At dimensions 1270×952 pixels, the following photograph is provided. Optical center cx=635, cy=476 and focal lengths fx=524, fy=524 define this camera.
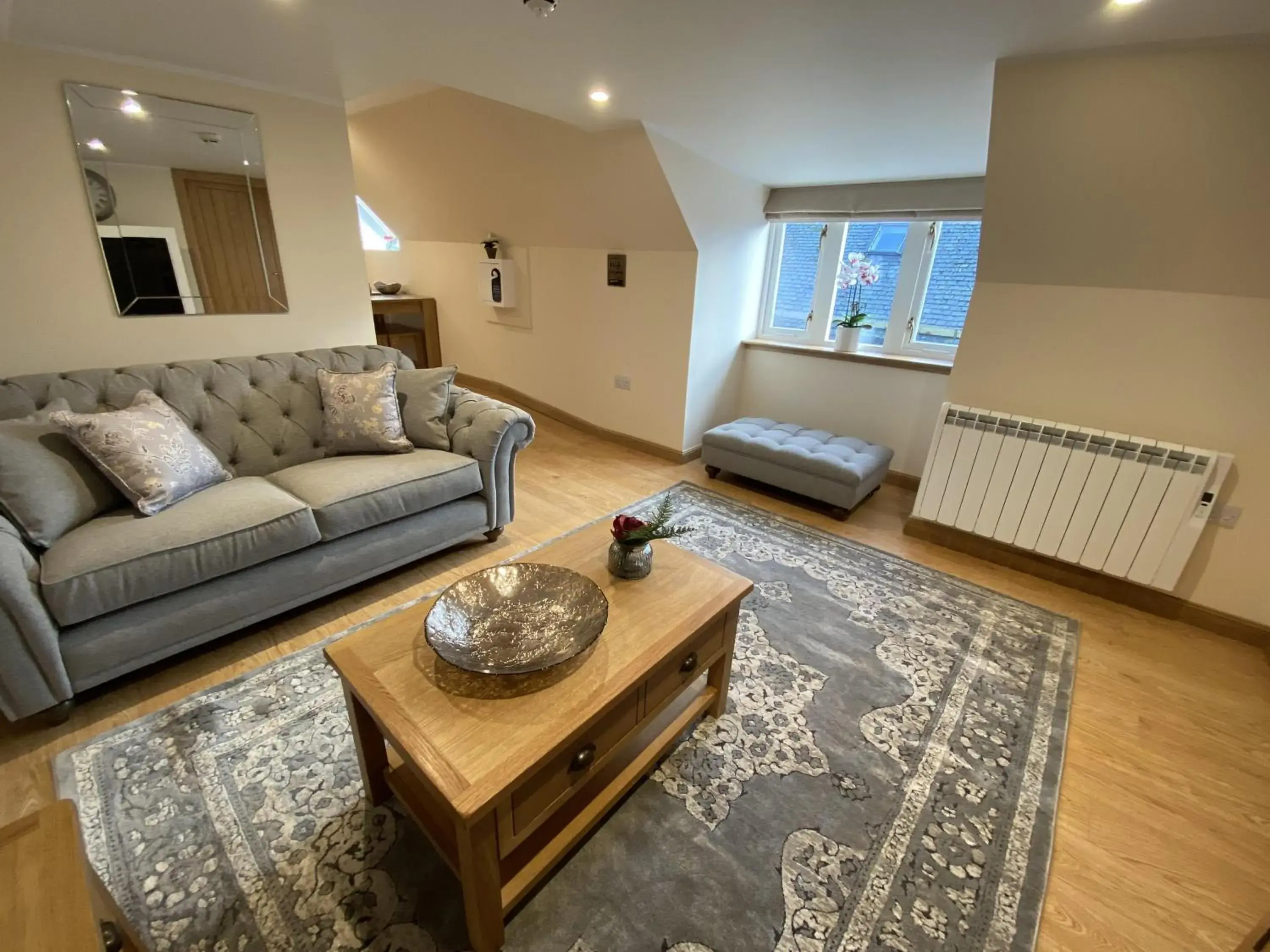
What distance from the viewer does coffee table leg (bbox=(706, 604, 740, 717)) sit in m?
1.51

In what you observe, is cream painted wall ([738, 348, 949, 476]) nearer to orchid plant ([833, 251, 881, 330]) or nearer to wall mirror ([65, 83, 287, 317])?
orchid plant ([833, 251, 881, 330])

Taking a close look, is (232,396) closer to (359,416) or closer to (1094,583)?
(359,416)

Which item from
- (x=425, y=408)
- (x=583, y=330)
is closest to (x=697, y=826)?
(x=425, y=408)

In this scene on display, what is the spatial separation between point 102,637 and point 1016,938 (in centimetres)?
247

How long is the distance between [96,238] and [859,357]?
3820mm

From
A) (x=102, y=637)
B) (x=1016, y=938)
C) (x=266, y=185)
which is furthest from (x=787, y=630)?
(x=266, y=185)

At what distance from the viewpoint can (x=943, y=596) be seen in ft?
7.58

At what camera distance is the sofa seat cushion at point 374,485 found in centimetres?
193

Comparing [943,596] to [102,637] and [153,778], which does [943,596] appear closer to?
[153,778]

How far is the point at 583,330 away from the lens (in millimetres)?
4082

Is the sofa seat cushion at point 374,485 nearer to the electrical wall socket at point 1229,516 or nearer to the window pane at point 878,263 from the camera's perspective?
the window pane at point 878,263

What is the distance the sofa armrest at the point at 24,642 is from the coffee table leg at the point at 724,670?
1.82 meters

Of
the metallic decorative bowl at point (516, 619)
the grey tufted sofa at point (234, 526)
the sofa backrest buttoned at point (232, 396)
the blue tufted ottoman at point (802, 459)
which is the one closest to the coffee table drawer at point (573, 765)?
the metallic decorative bowl at point (516, 619)

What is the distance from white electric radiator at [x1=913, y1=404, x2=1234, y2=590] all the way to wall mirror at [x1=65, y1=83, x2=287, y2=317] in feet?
11.0
